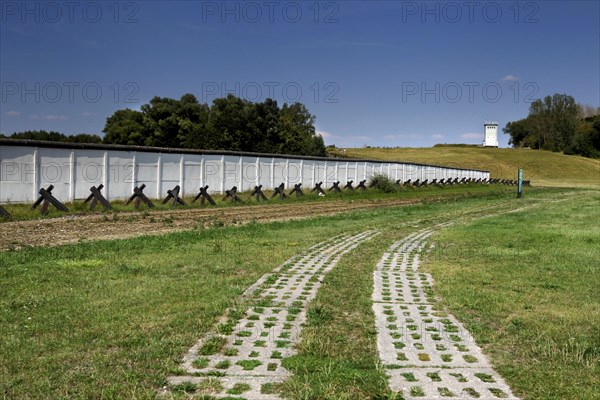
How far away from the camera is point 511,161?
110625 mm

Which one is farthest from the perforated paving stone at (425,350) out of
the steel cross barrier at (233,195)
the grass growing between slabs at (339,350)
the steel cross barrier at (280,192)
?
the steel cross barrier at (280,192)

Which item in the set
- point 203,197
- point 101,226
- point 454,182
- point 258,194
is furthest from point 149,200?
point 454,182

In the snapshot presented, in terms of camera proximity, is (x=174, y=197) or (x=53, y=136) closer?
→ (x=174, y=197)

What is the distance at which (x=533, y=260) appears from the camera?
11.1 meters

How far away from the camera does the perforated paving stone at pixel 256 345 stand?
14.4 ft

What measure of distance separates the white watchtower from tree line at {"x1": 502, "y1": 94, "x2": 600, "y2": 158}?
11.7 m

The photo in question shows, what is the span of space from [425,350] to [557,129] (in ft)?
512

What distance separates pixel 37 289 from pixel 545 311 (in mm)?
6977

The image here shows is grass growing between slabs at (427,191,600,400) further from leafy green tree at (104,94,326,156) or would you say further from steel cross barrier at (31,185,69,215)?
leafy green tree at (104,94,326,156)

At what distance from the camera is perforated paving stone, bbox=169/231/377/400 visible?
4.40m

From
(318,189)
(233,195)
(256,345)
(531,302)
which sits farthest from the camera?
(318,189)

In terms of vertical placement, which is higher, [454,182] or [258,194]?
[454,182]

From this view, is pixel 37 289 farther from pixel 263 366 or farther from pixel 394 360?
pixel 394 360

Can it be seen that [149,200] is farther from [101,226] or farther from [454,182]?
[454,182]
